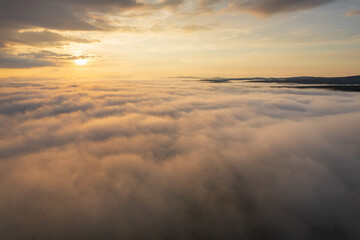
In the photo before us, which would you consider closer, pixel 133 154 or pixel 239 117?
pixel 133 154

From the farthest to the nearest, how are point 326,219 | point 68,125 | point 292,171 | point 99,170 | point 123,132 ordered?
point 68,125
point 123,132
point 99,170
point 292,171
point 326,219

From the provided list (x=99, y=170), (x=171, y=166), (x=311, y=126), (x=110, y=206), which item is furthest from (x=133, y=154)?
(x=311, y=126)

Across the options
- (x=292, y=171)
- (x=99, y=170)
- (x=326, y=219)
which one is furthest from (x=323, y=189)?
(x=99, y=170)

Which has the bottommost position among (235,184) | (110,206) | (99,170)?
(110,206)

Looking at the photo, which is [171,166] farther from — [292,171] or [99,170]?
[292,171]

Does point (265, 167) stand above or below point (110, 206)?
above

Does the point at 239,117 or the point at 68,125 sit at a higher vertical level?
the point at 239,117

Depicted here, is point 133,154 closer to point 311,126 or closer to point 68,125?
point 68,125

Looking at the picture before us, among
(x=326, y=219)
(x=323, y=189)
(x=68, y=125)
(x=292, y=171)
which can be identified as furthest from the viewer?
(x=68, y=125)

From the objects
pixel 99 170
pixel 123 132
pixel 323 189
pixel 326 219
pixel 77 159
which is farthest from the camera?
pixel 123 132
